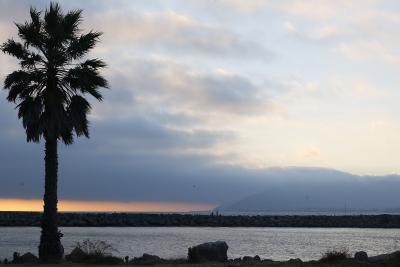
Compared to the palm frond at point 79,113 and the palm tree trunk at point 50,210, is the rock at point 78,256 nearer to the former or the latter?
the palm tree trunk at point 50,210

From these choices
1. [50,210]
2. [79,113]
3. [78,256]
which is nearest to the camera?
[78,256]

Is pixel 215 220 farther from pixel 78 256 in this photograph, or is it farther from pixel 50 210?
pixel 78 256

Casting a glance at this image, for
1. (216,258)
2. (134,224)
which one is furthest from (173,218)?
(216,258)

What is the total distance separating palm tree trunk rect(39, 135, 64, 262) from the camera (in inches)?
1052

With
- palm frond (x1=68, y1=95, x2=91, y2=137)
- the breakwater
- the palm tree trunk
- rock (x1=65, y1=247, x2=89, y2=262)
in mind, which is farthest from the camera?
the breakwater

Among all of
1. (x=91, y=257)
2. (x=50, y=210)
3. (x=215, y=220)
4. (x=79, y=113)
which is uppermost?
(x=79, y=113)

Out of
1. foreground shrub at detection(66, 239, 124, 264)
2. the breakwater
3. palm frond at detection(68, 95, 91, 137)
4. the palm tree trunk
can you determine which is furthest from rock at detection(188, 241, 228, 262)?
the breakwater

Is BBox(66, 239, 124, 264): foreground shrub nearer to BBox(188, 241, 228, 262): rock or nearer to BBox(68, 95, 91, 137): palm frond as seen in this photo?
BBox(188, 241, 228, 262): rock

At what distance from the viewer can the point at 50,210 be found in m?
27.2

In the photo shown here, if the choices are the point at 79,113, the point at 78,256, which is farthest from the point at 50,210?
the point at 79,113

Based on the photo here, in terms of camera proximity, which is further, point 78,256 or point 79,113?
point 79,113

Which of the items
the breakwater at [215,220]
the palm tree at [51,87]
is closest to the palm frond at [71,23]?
the palm tree at [51,87]

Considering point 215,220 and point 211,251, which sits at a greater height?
point 215,220

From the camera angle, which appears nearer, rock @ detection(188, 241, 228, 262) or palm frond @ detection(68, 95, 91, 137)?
rock @ detection(188, 241, 228, 262)
